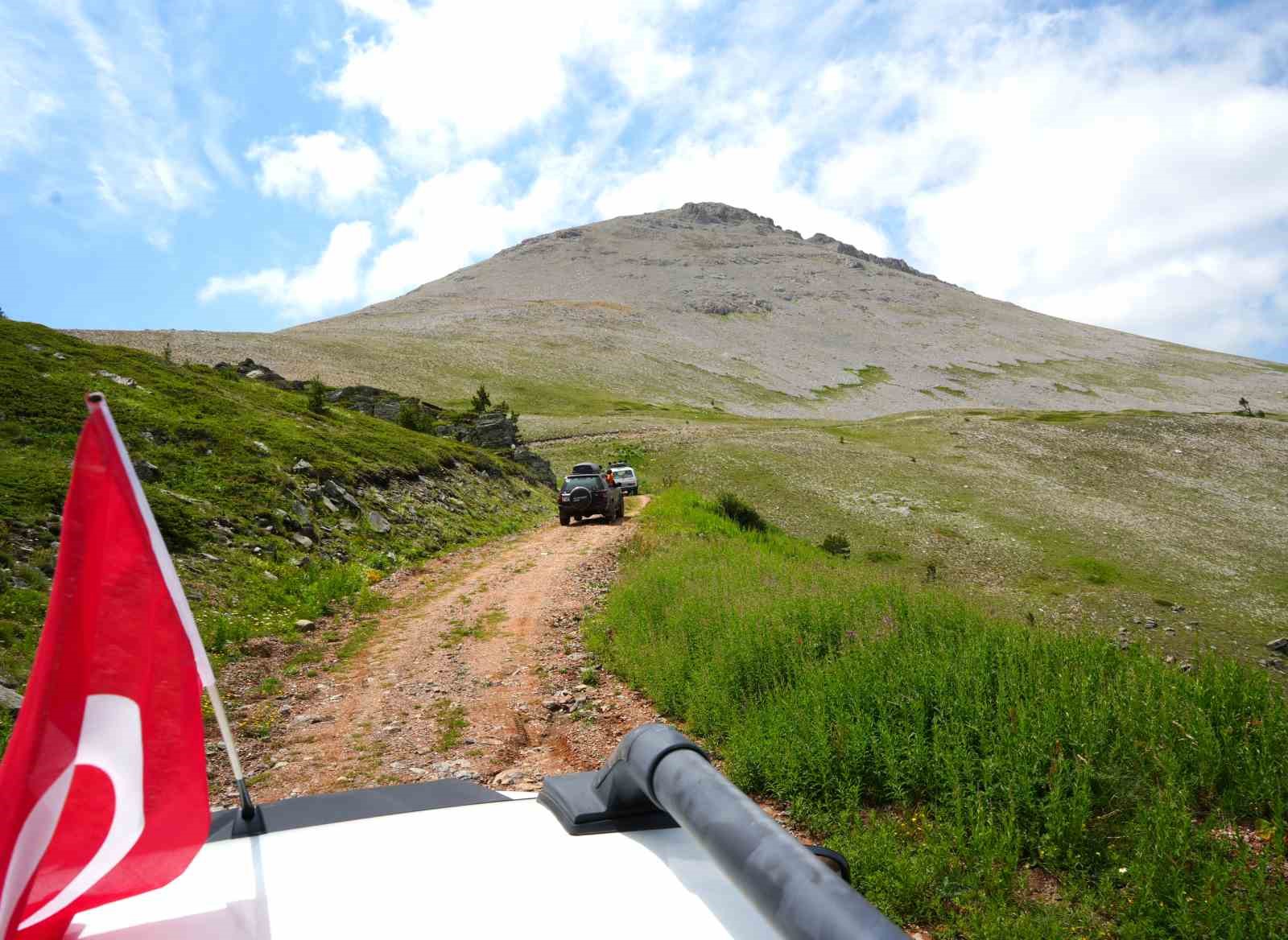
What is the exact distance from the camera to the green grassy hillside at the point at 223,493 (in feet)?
36.1

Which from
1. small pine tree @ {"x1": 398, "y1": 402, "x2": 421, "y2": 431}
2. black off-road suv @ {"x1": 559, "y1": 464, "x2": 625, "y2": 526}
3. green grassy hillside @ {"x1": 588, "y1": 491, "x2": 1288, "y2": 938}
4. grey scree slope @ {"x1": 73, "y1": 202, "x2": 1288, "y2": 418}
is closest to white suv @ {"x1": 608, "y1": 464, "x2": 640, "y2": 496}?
small pine tree @ {"x1": 398, "y1": 402, "x2": 421, "y2": 431}

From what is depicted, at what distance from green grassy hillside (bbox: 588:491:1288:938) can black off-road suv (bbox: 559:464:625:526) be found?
58.9 feet

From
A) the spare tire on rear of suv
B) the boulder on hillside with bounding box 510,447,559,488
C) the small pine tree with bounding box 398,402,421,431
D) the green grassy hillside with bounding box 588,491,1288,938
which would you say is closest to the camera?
the green grassy hillside with bounding box 588,491,1288,938

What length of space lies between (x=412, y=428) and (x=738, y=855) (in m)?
39.3

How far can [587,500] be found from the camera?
26172mm

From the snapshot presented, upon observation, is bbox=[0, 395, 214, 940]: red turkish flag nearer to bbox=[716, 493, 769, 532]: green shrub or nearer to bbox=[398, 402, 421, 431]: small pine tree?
bbox=[716, 493, 769, 532]: green shrub

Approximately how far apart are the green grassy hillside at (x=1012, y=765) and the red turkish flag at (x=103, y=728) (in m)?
3.93

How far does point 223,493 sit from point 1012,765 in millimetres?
15672

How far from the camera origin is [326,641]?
37.5 feet

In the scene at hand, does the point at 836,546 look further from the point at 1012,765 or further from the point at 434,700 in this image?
the point at 1012,765

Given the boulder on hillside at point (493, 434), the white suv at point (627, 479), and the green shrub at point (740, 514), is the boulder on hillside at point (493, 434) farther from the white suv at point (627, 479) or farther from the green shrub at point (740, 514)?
the green shrub at point (740, 514)

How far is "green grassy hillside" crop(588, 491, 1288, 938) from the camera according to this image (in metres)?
3.93

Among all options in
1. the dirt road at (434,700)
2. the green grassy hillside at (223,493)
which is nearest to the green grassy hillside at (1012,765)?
the dirt road at (434,700)

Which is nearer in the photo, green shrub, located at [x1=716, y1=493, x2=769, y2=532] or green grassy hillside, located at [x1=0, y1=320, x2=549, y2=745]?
green grassy hillside, located at [x1=0, y1=320, x2=549, y2=745]
